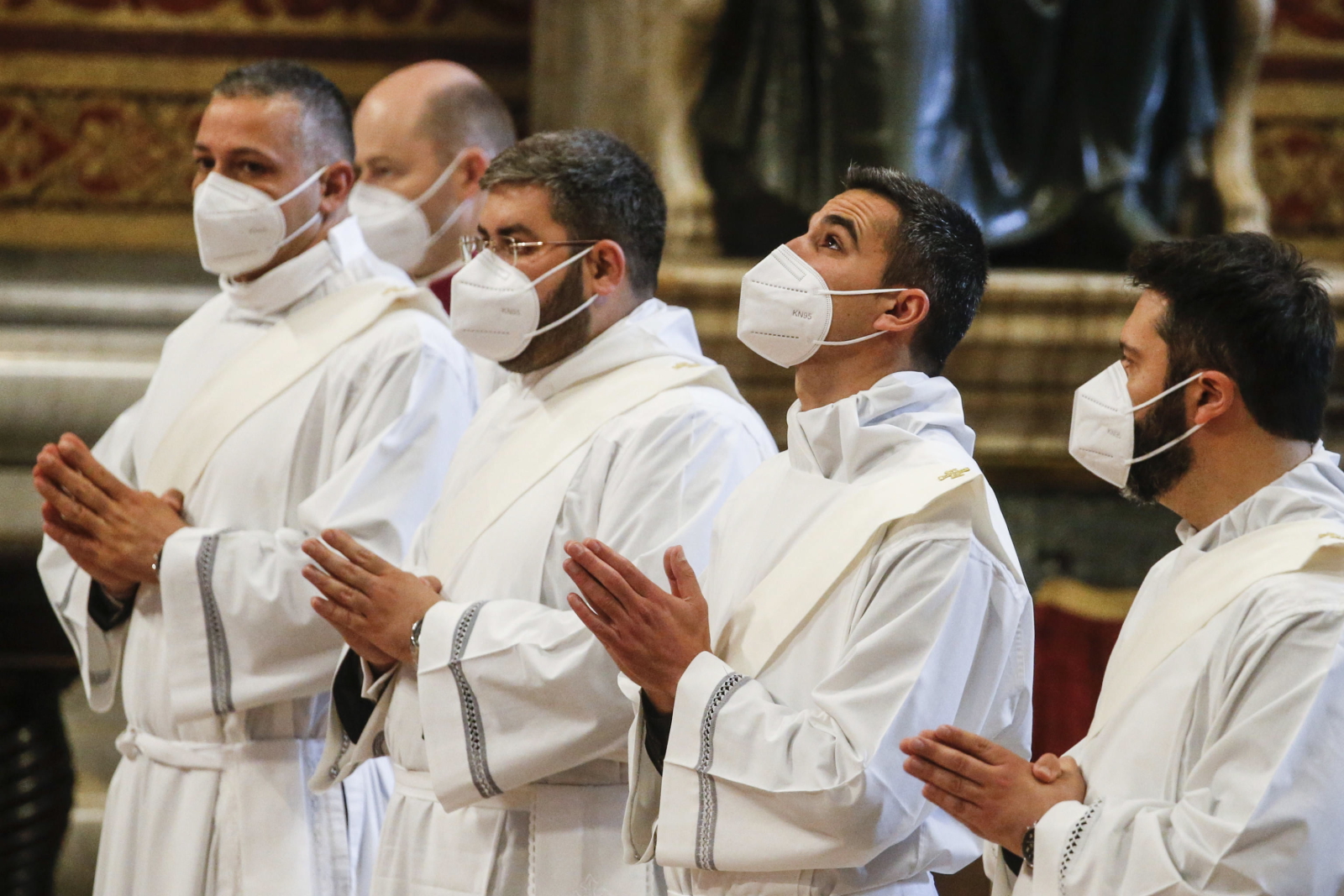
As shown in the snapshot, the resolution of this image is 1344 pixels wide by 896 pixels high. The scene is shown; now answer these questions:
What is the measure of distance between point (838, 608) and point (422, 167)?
225 cm

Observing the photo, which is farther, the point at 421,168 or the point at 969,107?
the point at 969,107

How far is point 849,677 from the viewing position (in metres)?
2.37

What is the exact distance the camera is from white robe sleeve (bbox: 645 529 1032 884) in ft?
7.64

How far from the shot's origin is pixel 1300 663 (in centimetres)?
208

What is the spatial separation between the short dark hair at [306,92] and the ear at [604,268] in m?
0.85

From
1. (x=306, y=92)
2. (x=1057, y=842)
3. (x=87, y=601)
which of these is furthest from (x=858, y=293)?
(x=87, y=601)

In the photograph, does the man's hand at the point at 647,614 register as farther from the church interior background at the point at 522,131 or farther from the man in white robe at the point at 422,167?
the church interior background at the point at 522,131

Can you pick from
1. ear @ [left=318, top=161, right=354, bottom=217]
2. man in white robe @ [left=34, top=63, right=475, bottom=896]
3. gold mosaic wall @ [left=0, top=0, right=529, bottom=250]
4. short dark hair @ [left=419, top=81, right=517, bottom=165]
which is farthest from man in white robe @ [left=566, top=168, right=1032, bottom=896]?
gold mosaic wall @ [left=0, top=0, right=529, bottom=250]

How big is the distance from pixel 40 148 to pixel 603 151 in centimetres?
344

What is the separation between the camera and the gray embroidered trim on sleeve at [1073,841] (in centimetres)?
214

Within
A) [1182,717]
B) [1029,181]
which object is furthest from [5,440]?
[1182,717]

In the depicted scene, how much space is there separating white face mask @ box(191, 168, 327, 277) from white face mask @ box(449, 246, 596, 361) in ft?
2.10

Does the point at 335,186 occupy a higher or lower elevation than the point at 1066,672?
higher

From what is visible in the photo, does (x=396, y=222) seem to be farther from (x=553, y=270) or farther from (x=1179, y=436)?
(x=1179, y=436)
